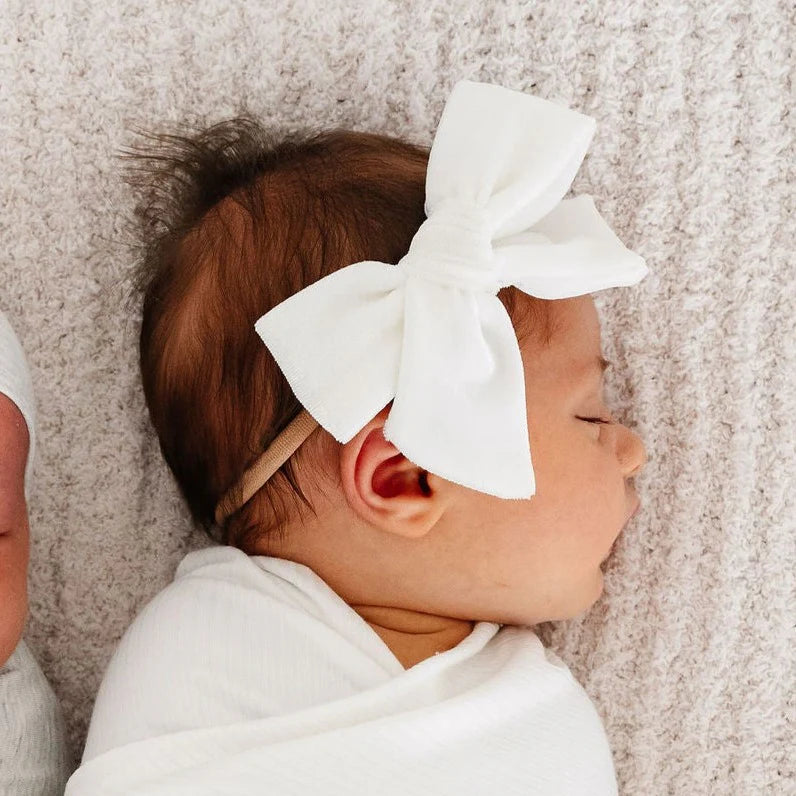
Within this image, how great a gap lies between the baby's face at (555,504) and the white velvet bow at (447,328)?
73 mm

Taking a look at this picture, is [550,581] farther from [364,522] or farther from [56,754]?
[56,754]

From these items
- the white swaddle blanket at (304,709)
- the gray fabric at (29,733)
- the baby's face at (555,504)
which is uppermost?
the baby's face at (555,504)

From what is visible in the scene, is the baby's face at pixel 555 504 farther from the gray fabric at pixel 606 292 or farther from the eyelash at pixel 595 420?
the gray fabric at pixel 606 292

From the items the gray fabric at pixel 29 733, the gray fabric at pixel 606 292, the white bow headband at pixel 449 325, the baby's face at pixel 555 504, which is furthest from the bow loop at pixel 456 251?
the gray fabric at pixel 29 733

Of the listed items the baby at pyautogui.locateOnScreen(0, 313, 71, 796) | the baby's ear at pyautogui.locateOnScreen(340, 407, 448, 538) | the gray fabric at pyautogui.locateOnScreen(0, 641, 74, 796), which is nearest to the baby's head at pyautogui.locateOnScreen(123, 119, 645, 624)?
the baby's ear at pyautogui.locateOnScreen(340, 407, 448, 538)

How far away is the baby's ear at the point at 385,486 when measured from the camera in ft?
2.84

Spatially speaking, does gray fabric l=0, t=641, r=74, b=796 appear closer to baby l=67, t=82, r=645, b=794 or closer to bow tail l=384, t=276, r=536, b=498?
baby l=67, t=82, r=645, b=794

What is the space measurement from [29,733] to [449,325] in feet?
1.82

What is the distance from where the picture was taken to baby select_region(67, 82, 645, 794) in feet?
2.75

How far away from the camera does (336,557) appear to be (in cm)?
93

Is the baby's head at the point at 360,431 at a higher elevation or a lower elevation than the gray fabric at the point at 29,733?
higher

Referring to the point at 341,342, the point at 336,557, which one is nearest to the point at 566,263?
the point at 341,342

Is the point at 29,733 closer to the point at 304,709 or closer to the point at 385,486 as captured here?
the point at 304,709

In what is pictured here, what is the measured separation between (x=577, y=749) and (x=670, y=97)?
63 cm
